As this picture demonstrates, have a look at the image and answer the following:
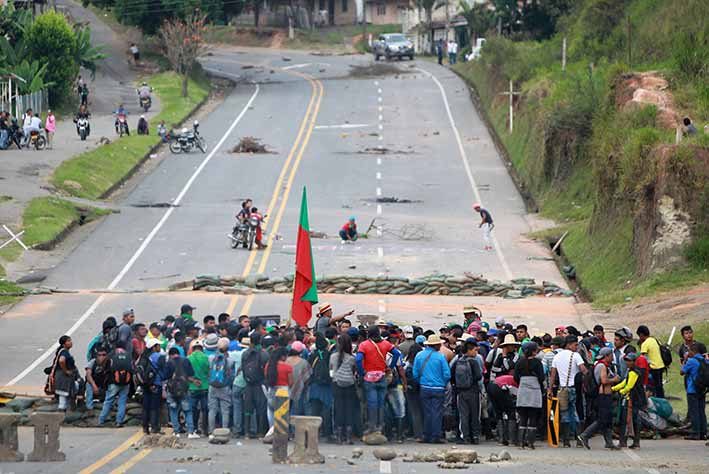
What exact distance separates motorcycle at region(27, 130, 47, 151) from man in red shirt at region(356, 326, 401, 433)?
3673cm

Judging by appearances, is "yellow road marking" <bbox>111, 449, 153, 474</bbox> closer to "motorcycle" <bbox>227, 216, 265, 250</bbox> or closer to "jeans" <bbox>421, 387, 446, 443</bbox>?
"jeans" <bbox>421, 387, 446, 443</bbox>

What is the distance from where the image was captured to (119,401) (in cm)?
2027

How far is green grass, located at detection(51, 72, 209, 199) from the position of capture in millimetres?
48156

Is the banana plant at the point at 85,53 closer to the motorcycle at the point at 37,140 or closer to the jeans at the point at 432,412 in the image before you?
the motorcycle at the point at 37,140

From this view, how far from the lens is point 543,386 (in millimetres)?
19156

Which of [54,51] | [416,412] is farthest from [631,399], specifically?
[54,51]

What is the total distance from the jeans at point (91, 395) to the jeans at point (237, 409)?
208 centimetres

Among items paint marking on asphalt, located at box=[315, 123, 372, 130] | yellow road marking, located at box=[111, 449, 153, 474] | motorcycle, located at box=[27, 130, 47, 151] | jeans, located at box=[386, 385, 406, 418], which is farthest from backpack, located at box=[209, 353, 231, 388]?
paint marking on asphalt, located at box=[315, 123, 372, 130]

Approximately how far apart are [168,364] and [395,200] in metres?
29.2

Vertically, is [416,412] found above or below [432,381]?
below

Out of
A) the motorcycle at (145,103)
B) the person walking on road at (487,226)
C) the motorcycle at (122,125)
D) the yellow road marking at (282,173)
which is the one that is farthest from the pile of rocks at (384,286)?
the motorcycle at (145,103)

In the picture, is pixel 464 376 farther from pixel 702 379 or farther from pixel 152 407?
pixel 152 407

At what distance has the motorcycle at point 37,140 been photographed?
53812 mm

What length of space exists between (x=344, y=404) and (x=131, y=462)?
11.4 feet
